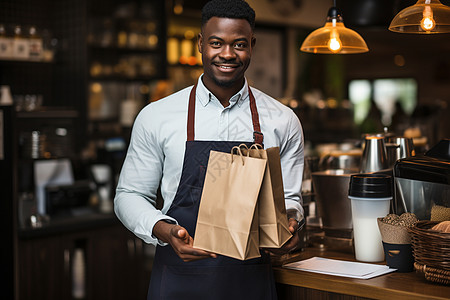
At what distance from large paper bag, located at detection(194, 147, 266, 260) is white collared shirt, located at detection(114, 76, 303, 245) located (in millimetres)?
243

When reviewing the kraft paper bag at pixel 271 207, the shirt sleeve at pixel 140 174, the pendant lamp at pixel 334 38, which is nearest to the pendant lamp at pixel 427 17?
the pendant lamp at pixel 334 38

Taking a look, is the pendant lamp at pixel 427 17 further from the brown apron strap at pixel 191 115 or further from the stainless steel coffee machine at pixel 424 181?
the brown apron strap at pixel 191 115

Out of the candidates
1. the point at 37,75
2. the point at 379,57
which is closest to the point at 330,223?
the point at 37,75

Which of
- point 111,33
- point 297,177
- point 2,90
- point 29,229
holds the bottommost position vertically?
point 29,229

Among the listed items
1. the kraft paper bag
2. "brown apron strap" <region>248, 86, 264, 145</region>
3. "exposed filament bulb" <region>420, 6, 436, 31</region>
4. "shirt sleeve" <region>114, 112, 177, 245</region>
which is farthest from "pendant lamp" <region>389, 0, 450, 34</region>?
"shirt sleeve" <region>114, 112, 177, 245</region>

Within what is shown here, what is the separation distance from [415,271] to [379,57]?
916 cm

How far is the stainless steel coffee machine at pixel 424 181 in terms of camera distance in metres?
2.15

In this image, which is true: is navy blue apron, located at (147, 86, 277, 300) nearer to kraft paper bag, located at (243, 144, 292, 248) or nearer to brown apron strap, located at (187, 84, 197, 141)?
brown apron strap, located at (187, 84, 197, 141)

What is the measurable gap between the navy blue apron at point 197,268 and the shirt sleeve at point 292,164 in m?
0.15

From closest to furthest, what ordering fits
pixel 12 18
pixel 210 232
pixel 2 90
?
pixel 210 232 < pixel 2 90 < pixel 12 18

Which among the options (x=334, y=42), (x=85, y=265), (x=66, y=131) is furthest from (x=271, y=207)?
(x=66, y=131)

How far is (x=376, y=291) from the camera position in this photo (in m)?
1.91

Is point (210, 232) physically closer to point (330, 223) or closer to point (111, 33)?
point (330, 223)

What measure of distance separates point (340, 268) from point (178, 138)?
72 cm
